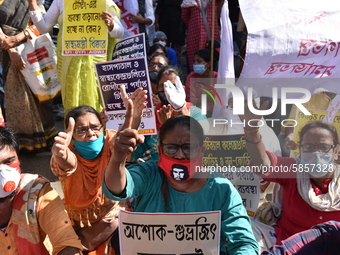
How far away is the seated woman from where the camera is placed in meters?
2.32

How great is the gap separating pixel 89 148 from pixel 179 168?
1020 millimetres

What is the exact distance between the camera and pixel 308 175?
2.88 m

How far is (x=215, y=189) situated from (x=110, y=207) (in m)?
1.16

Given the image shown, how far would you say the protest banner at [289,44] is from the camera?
2781 mm

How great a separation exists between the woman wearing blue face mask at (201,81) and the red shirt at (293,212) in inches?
43.2

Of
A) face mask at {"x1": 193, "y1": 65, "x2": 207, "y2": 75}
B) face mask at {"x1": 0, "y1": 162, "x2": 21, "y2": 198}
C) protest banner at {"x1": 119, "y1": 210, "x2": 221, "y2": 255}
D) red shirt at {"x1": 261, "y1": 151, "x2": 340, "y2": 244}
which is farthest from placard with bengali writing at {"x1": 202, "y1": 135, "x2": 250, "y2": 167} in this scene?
face mask at {"x1": 193, "y1": 65, "x2": 207, "y2": 75}

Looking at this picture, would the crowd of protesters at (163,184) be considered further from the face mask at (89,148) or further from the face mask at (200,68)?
the face mask at (200,68)

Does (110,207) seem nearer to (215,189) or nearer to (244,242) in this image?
(215,189)

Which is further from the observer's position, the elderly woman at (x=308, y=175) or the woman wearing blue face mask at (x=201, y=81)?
the woman wearing blue face mask at (x=201, y=81)

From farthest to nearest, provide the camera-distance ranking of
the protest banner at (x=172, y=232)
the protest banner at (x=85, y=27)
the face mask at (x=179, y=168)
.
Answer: the protest banner at (x=85, y=27) → the face mask at (x=179, y=168) → the protest banner at (x=172, y=232)

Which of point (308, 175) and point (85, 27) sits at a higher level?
point (85, 27)

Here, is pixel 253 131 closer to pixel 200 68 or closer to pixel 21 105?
pixel 200 68

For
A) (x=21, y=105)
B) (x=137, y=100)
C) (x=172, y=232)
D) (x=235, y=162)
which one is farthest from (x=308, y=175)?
(x=21, y=105)

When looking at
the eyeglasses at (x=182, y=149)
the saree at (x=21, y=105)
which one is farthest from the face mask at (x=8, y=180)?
the saree at (x=21, y=105)
